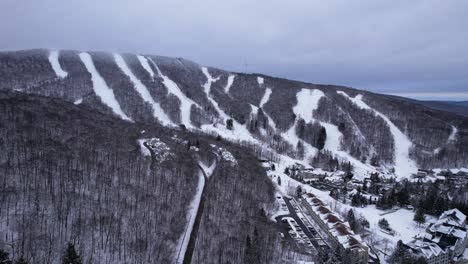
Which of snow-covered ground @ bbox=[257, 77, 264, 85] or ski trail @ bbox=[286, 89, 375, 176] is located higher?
snow-covered ground @ bbox=[257, 77, 264, 85]

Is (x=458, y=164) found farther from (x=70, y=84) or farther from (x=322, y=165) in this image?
(x=70, y=84)

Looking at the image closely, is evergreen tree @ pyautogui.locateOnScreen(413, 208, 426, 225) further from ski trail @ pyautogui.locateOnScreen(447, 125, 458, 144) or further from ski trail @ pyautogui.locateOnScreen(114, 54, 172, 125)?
ski trail @ pyautogui.locateOnScreen(114, 54, 172, 125)

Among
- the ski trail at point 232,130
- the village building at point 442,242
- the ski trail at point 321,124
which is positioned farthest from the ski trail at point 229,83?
the village building at point 442,242

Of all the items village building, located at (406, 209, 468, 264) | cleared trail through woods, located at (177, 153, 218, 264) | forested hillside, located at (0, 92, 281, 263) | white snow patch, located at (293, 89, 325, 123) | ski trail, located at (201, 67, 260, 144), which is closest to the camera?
forested hillside, located at (0, 92, 281, 263)

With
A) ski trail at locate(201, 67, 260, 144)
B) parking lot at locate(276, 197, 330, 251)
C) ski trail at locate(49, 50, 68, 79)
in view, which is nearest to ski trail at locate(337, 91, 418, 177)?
ski trail at locate(201, 67, 260, 144)

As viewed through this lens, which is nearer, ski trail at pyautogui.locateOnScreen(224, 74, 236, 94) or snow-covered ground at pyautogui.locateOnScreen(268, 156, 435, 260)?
snow-covered ground at pyautogui.locateOnScreen(268, 156, 435, 260)

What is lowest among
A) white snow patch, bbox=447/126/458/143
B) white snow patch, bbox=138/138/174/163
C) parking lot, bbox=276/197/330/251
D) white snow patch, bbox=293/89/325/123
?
parking lot, bbox=276/197/330/251
